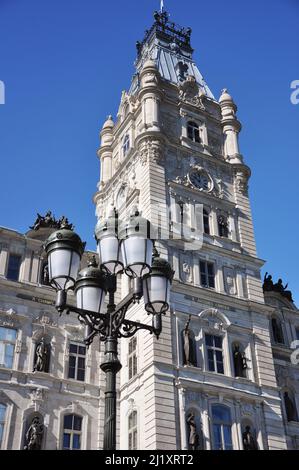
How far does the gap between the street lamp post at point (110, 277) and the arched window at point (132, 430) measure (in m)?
16.3

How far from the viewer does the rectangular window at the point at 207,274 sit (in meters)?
35.5

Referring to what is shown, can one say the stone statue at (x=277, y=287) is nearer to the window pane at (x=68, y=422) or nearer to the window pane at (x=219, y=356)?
the window pane at (x=219, y=356)

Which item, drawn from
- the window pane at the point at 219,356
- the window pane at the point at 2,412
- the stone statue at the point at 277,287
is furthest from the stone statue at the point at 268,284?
the window pane at the point at 2,412

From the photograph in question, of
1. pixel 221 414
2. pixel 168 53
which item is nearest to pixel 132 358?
pixel 221 414

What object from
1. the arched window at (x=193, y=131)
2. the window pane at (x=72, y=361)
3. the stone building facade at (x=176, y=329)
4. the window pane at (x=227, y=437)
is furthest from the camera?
the arched window at (x=193, y=131)

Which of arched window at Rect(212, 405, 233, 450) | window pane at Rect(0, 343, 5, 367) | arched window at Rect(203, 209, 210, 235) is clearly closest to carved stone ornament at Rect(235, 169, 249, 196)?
arched window at Rect(203, 209, 210, 235)

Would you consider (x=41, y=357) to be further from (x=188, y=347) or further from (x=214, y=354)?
(x=214, y=354)

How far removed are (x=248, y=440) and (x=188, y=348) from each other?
5.57 metres

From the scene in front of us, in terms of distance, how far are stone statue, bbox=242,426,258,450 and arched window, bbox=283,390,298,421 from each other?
19.0 feet

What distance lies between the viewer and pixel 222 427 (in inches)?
1198

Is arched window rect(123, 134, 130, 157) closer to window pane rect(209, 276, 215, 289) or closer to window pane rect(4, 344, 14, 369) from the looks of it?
window pane rect(209, 276, 215, 289)

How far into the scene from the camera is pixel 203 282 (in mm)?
35406

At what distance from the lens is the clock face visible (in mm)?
39688

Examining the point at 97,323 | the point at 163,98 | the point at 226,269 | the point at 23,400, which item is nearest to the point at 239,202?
the point at 226,269
